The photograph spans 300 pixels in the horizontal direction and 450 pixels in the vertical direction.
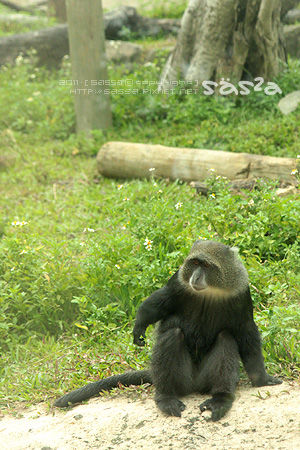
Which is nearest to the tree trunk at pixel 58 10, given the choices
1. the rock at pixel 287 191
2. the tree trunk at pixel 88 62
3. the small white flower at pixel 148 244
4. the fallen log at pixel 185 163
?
the tree trunk at pixel 88 62

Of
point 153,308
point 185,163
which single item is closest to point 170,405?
point 153,308

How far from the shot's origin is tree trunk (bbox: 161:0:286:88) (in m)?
7.94

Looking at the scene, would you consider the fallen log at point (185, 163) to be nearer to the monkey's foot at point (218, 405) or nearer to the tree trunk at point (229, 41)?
the tree trunk at point (229, 41)

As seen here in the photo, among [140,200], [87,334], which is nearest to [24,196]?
[140,200]

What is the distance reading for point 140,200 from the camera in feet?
20.4

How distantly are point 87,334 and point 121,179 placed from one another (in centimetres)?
322

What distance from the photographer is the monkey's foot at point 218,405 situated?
9.82 ft

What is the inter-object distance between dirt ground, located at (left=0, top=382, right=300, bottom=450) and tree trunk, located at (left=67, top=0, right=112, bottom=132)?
5580 mm

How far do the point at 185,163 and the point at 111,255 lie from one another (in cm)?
226

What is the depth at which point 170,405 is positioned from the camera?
312 centimetres

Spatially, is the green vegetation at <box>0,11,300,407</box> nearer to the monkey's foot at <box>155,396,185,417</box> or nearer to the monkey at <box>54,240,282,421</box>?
the monkey at <box>54,240,282,421</box>

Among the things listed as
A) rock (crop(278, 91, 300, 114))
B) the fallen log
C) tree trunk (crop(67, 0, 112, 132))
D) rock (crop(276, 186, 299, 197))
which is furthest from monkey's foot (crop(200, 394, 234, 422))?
tree trunk (crop(67, 0, 112, 132))

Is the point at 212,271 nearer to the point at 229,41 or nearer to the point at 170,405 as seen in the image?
the point at 170,405

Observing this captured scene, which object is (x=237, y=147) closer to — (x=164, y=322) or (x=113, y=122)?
(x=113, y=122)
